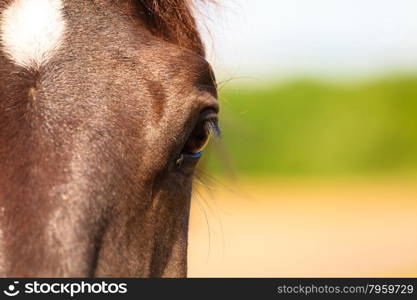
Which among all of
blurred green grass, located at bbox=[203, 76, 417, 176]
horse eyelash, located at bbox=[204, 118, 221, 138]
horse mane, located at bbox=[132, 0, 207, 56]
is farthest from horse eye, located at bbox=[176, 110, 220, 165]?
blurred green grass, located at bbox=[203, 76, 417, 176]

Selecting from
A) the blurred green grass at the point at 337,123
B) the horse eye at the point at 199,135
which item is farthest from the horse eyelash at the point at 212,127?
the blurred green grass at the point at 337,123

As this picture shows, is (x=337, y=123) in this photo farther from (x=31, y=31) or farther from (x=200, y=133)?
(x=31, y=31)

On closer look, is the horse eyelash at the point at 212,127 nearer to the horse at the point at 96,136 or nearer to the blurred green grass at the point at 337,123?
the horse at the point at 96,136

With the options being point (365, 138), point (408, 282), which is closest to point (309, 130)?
point (365, 138)

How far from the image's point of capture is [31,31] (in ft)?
10.3

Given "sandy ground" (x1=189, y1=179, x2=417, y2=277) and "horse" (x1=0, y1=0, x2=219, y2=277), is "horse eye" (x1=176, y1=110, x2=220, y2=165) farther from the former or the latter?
"sandy ground" (x1=189, y1=179, x2=417, y2=277)

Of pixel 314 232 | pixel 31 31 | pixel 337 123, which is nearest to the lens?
pixel 31 31

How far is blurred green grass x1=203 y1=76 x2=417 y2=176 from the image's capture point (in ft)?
101

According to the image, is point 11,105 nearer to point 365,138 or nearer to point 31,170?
point 31,170

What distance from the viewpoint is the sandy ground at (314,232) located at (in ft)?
55.1

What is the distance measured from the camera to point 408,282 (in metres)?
4.16

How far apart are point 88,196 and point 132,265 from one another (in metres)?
0.40

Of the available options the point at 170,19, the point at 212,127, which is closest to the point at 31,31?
the point at 170,19

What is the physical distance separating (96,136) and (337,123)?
94.9 feet
